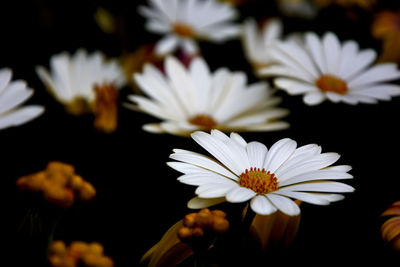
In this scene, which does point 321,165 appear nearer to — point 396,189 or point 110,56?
point 396,189

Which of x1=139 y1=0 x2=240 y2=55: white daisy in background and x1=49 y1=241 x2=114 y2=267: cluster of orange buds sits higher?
x1=139 y1=0 x2=240 y2=55: white daisy in background

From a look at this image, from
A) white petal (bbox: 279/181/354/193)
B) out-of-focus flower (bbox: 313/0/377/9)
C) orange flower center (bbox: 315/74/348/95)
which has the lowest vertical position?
white petal (bbox: 279/181/354/193)

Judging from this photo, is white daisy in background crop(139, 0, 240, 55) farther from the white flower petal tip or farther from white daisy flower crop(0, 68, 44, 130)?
white daisy flower crop(0, 68, 44, 130)

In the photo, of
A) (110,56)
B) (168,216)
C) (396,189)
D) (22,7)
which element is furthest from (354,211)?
(22,7)

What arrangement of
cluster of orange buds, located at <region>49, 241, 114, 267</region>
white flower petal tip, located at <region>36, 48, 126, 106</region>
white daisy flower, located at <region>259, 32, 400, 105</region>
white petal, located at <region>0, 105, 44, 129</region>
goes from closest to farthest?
1. cluster of orange buds, located at <region>49, 241, 114, 267</region>
2. white petal, located at <region>0, 105, 44, 129</region>
3. white daisy flower, located at <region>259, 32, 400, 105</region>
4. white flower petal tip, located at <region>36, 48, 126, 106</region>

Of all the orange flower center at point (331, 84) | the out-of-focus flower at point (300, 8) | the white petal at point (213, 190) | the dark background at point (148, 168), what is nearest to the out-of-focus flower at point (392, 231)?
the dark background at point (148, 168)

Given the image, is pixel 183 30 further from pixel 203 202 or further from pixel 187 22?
pixel 203 202

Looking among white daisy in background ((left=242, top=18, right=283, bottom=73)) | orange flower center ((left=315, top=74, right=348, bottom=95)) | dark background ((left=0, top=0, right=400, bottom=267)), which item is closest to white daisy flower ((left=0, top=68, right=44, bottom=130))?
dark background ((left=0, top=0, right=400, bottom=267))

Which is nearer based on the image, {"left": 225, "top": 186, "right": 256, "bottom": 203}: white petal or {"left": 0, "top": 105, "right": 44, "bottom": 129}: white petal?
{"left": 225, "top": 186, "right": 256, "bottom": 203}: white petal
